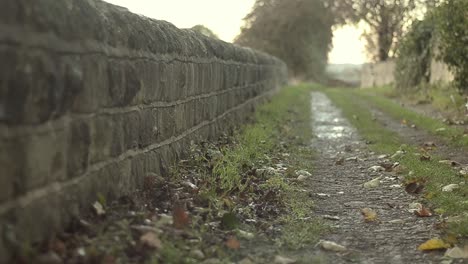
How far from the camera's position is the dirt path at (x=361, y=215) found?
3816 millimetres

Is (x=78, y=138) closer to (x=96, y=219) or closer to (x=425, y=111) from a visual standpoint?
(x=96, y=219)

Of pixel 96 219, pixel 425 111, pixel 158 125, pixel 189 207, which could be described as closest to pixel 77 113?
pixel 96 219

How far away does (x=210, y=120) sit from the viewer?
746cm

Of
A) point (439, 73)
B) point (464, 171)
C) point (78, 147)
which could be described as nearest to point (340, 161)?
point (464, 171)

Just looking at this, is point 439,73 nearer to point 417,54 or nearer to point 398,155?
point 417,54

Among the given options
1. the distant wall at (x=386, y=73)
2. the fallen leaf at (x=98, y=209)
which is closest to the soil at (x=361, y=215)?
the fallen leaf at (x=98, y=209)

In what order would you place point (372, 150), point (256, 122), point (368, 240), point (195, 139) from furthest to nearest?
point (256, 122) < point (372, 150) < point (195, 139) < point (368, 240)

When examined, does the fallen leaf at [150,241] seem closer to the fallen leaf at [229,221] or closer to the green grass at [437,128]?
the fallen leaf at [229,221]

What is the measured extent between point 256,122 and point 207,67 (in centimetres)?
373

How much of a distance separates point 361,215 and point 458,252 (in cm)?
114

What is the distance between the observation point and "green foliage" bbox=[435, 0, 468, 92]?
1166 cm

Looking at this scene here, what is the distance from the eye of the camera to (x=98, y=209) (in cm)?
335

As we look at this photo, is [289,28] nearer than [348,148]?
No

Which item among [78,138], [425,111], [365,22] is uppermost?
[365,22]
